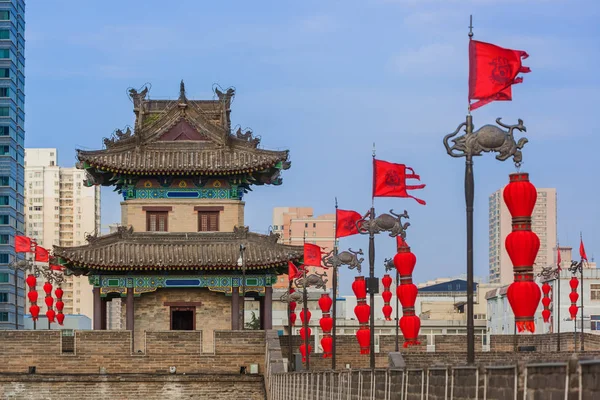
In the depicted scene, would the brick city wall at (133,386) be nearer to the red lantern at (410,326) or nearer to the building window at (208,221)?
the building window at (208,221)

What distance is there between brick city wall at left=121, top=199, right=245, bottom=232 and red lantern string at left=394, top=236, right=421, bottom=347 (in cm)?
2013

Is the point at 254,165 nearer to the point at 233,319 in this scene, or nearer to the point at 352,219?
the point at 233,319

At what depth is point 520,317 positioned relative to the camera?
26.3 meters

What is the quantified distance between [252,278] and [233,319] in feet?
6.99

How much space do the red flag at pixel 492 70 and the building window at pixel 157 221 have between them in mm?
33997

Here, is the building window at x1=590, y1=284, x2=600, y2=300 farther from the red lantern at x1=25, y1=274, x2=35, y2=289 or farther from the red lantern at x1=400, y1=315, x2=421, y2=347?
the red lantern at x1=400, y1=315, x2=421, y2=347

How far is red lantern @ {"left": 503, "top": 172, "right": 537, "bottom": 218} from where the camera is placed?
26172 millimetres

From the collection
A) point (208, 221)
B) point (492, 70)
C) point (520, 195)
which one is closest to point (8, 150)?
point (208, 221)

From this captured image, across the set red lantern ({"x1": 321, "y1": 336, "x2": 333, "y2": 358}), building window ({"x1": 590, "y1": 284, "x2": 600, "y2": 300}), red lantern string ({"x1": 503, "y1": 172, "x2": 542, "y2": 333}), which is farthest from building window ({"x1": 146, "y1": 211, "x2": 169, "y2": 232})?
building window ({"x1": 590, "y1": 284, "x2": 600, "y2": 300})

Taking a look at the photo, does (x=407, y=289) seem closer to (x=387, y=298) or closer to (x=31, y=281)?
(x=387, y=298)

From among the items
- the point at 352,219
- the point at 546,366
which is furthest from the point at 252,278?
the point at 546,366

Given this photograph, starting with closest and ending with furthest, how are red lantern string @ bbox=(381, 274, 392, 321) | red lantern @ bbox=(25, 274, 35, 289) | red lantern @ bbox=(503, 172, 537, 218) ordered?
red lantern @ bbox=(503, 172, 537, 218) → red lantern string @ bbox=(381, 274, 392, 321) → red lantern @ bbox=(25, 274, 35, 289)

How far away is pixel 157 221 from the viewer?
2404 inches

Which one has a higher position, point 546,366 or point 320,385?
point 546,366
